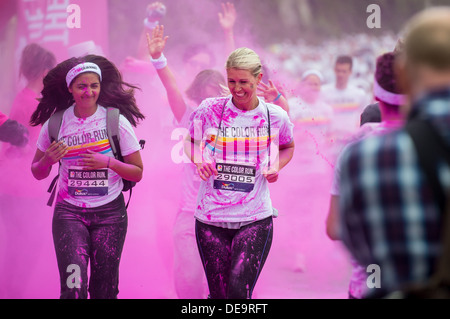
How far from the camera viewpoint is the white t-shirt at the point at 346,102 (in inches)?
245

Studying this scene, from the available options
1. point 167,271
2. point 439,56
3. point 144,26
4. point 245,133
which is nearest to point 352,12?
point 144,26

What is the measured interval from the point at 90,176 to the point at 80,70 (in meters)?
0.76

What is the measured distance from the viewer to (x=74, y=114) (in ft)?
15.1

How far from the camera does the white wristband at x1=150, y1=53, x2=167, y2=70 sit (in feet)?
17.2

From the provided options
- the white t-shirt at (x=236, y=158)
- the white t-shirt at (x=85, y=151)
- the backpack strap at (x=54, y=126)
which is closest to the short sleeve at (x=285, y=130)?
the white t-shirt at (x=236, y=158)

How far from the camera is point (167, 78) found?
532 cm

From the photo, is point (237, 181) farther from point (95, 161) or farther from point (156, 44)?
point (156, 44)

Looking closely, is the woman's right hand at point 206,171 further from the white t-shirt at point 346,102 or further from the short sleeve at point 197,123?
the white t-shirt at point 346,102

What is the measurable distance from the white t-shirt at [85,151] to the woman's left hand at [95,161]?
0.08 metres

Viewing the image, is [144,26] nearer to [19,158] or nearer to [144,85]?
[144,85]

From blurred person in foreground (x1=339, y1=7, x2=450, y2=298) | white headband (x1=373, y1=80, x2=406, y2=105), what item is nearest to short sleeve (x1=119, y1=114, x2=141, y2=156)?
white headband (x1=373, y1=80, x2=406, y2=105)

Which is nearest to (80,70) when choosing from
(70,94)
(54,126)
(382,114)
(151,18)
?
(70,94)

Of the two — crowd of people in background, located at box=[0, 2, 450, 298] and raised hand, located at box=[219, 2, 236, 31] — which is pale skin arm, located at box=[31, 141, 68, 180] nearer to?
crowd of people in background, located at box=[0, 2, 450, 298]
